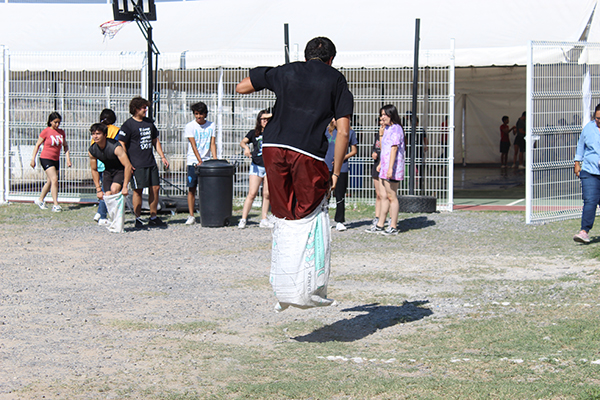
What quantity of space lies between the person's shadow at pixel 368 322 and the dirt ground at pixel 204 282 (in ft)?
0.05

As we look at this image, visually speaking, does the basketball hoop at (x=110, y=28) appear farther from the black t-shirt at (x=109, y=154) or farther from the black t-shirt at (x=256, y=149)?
the black t-shirt at (x=256, y=149)

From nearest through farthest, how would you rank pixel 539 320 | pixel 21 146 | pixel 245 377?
pixel 245 377, pixel 539 320, pixel 21 146

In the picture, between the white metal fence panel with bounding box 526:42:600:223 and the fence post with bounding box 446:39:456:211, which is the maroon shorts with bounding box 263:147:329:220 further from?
the fence post with bounding box 446:39:456:211

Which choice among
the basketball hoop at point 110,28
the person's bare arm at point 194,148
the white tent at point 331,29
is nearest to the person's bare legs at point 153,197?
the person's bare arm at point 194,148

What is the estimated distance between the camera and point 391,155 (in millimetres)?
9883

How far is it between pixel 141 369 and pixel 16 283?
10.8 feet

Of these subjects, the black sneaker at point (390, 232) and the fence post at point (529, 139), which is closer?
the black sneaker at point (390, 232)

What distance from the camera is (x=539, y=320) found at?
5.66m

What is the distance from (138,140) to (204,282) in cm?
412

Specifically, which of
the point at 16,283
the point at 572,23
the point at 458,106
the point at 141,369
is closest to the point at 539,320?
the point at 141,369

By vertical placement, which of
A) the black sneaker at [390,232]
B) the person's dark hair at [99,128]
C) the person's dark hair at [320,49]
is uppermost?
the person's dark hair at [320,49]

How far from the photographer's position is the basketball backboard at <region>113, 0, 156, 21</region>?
13.2 meters

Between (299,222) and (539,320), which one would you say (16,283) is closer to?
(299,222)

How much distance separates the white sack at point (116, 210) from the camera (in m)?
10.4
